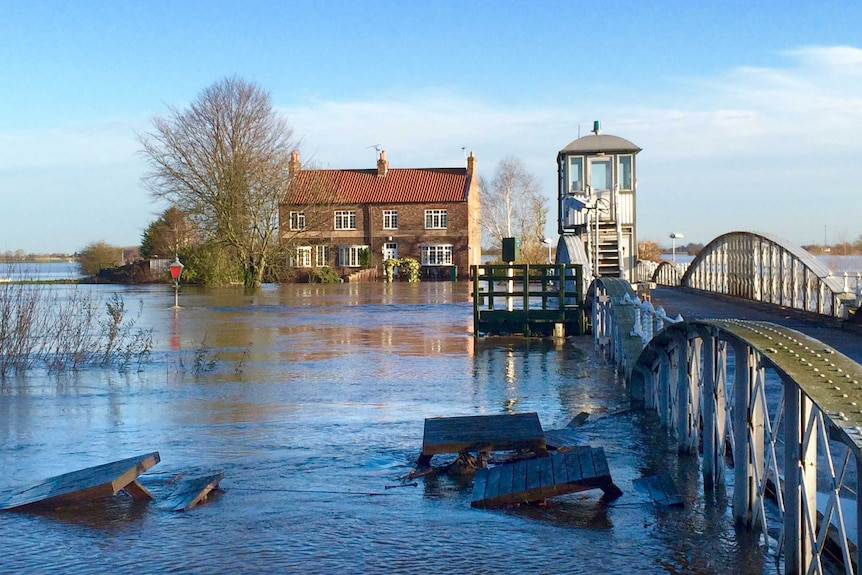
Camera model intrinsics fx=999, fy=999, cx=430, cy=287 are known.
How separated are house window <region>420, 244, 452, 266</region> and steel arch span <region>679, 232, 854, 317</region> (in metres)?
29.3

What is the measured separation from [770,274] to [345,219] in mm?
43987

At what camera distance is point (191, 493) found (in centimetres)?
779

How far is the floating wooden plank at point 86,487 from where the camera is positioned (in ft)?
24.9

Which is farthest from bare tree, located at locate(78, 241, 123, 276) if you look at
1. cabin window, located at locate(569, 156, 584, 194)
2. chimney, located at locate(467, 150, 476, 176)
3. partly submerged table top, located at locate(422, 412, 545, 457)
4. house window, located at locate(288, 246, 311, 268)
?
partly submerged table top, located at locate(422, 412, 545, 457)

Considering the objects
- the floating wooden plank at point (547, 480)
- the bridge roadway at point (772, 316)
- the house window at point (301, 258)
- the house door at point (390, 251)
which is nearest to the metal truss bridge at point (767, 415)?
the bridge roadway at point (772, 316)

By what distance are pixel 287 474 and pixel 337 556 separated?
2393 millimetres

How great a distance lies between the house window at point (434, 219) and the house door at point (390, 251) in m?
2.52

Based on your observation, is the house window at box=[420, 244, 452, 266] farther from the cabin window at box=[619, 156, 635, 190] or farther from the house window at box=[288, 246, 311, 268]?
the cabin window at box=[619, 156, 635, 190]

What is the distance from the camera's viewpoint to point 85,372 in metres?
16.6

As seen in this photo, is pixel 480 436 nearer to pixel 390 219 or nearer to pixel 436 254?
pixel 436 254

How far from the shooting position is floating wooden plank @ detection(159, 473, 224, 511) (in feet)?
24.9

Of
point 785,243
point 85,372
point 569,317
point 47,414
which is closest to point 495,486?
point 47,414

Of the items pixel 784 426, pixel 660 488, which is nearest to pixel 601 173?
pixel 660 488

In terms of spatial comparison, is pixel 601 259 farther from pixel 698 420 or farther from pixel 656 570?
pixel 656 570
